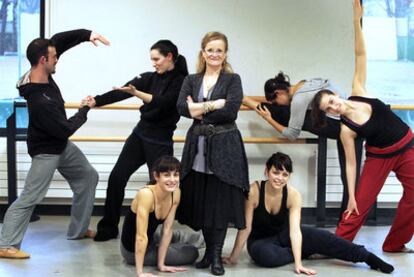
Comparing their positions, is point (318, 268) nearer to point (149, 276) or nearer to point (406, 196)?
point (406, 196)

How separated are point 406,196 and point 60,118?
7.14 feet

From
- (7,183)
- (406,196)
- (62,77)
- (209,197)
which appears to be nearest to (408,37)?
(406,196)

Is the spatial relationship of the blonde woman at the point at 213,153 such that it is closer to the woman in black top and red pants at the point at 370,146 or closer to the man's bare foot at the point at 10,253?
the woman in black top and red pants at the point at 370,146

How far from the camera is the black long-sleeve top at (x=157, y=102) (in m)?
3.75

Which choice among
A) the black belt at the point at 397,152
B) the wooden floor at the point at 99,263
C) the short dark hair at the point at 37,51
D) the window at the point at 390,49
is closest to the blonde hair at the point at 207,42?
the short dark hair at the point at 37,51

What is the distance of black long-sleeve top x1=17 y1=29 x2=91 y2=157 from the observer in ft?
11.5

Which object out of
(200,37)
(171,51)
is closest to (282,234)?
(171,51)

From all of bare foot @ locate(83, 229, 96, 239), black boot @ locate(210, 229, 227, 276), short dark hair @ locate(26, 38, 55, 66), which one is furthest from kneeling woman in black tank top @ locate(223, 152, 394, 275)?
short dark hair @ locate(26, 38, 55, 66)

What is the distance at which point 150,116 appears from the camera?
12.7ft

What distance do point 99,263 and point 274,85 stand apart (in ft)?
5.72

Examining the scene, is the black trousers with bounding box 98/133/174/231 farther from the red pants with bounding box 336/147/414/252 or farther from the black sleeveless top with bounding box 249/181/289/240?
the red pants with bounding box 336/147/414/252

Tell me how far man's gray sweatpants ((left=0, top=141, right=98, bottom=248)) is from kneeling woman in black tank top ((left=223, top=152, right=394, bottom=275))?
42.5 inches

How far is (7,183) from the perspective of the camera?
459 centimetres

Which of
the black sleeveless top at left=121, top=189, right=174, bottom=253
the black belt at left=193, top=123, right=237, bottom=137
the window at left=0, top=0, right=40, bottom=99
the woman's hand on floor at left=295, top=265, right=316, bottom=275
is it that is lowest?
the woman's hand on floor at left=295, top=265, right=316, bottom=275
